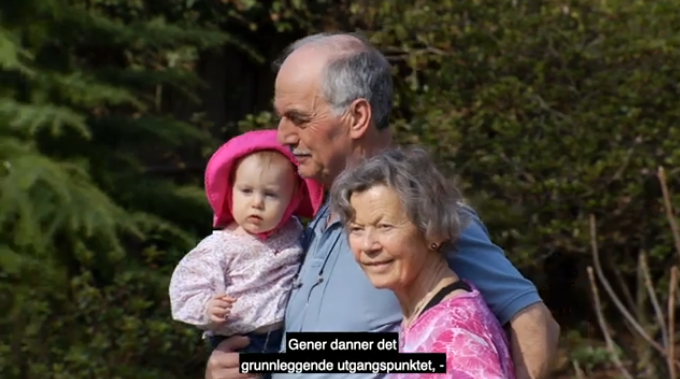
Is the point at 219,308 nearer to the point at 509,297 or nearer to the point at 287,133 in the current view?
the point at 287,133

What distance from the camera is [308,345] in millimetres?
2781

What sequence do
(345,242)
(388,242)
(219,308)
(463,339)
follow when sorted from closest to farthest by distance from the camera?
(463,339)
(388,242)
(345,242)
(219,308)

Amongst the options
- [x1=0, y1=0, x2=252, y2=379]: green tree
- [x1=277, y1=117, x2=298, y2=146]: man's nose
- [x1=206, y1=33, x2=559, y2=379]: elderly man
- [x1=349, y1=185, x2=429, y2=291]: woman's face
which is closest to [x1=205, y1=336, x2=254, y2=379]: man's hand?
[x1=206, y1=33, x2=559, y2=379]: elderly man

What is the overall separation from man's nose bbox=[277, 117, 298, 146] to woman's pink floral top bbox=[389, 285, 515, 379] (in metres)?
0.61

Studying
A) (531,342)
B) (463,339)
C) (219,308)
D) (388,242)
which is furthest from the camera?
(219,308)

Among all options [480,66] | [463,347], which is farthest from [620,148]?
[463,347]

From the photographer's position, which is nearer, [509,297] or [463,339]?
[463,339]

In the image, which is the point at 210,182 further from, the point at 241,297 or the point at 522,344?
the point at 522,344

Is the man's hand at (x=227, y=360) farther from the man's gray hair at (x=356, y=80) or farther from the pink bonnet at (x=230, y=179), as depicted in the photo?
the man's gray hair at (x=356, y=80)

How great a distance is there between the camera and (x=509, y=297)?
2670 mm

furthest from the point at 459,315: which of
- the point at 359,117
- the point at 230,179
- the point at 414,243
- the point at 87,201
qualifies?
the point at 87,201

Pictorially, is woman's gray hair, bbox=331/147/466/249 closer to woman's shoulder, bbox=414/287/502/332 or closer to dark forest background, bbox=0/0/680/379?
woman's shoulder, bbox=414/287/502/332

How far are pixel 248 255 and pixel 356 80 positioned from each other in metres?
0.53

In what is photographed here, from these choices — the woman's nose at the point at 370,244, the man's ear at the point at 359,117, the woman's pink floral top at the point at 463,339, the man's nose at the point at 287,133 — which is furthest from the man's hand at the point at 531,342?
the man's nose at the point at 287,133
